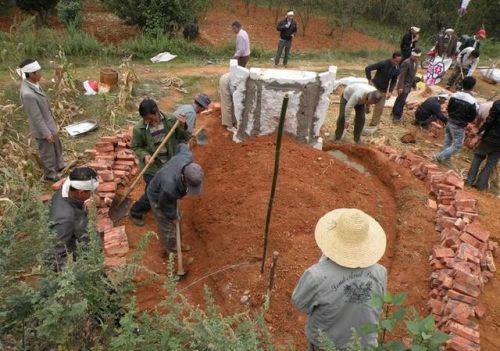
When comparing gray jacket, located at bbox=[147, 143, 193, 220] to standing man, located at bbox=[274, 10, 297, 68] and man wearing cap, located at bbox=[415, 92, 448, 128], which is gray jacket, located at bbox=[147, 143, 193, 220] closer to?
man wearing cap, located at bbox=[415, 92, 448, 128]

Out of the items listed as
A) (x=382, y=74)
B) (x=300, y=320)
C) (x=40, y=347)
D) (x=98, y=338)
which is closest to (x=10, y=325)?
(x=40, y=347)

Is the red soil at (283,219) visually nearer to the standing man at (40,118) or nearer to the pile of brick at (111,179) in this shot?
the pile of brick at (111,179)

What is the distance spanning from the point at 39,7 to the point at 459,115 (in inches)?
539

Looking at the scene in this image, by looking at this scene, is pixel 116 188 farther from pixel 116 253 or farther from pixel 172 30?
pixel 172 30

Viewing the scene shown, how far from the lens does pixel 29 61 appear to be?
523 cm

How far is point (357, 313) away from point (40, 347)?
6.34 ft

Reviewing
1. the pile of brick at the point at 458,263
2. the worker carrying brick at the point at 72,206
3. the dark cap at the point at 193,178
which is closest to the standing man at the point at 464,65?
the pile of brick at the point at 458,263

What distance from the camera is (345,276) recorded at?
2750mm

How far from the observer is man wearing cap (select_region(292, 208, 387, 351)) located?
2.72m

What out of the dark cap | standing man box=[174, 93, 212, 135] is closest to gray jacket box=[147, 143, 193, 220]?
the dark cap

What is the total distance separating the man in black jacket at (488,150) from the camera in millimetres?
6348

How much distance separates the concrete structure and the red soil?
27 centimetres

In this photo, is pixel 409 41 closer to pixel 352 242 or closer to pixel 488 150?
pixel 488 150

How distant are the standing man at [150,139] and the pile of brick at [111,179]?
36 cm
